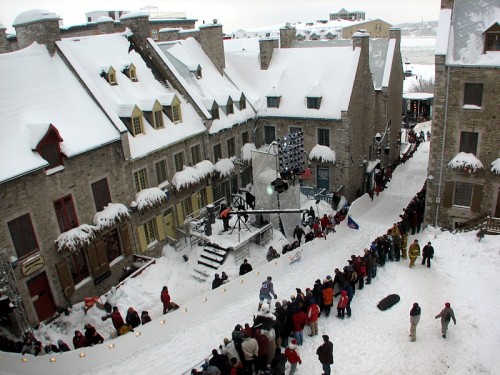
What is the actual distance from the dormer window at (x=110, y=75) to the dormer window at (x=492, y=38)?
66.4 ft

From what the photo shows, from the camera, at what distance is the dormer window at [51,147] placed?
1923 centimetres

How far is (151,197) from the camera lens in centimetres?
2419

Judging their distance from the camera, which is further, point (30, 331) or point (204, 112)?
point (204, 112)

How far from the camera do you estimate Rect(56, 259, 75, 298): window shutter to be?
66.5 feet

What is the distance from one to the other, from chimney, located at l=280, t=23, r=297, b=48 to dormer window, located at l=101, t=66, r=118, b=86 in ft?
60.6

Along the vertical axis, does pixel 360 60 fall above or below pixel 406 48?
above

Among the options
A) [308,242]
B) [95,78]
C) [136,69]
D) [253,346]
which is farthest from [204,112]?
[253,346]

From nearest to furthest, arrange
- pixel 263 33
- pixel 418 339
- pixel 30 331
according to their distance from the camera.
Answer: pixel 418 339 < pixel 30 331 < pixel 263 33

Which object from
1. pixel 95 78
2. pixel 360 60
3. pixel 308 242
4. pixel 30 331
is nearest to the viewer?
pixel 30 331

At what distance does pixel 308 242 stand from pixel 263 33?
9275 cm

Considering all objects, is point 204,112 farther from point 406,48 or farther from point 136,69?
point 406,48

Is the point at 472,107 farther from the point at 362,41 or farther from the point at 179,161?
the point at 179,161

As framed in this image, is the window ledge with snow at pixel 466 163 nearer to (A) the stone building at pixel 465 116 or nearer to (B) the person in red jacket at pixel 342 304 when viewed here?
(A) the stone building at pixel 465 116

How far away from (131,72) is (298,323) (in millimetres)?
18236
